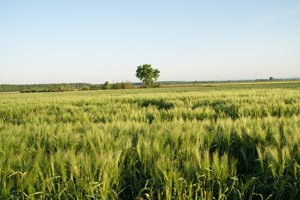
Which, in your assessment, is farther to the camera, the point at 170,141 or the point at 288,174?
the point at 170,141

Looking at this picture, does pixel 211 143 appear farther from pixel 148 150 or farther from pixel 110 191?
pixel 110 191

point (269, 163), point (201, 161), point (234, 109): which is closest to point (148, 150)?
point (201, 161)

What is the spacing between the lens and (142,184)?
6.47ft

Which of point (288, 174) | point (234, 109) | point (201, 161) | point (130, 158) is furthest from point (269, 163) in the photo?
point (234, 109)

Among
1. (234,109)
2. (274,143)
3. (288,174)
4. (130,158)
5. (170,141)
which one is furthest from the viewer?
(234,109)

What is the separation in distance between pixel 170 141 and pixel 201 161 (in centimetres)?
66

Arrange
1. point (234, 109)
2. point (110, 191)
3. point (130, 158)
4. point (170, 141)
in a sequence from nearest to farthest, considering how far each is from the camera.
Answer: point (110, 191), point (130, 158), point (170, 141), point (234, 109)

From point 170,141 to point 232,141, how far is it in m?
0.64

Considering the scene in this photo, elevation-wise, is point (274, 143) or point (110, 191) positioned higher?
point (274, 143)

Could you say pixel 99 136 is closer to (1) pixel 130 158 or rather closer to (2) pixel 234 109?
(1) pixel 130 158

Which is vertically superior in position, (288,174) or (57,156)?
(57,156)

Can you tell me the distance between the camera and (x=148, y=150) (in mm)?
2125

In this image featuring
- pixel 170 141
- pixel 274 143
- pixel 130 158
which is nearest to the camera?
pixel 130 158

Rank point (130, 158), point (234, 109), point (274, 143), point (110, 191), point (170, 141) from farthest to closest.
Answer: point (234, 109) → point (170, 141) → point (274, 143) → point (130, 158) → point (110, 191)
